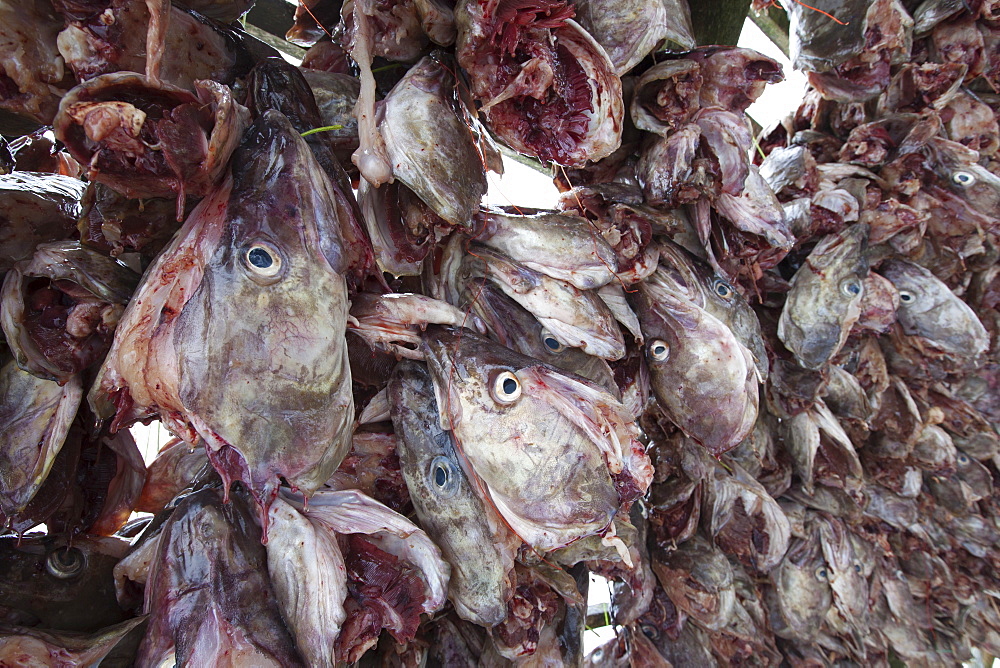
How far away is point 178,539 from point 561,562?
82cm

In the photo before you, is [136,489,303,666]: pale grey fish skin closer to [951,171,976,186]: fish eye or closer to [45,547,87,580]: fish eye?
[45,547,87,580]: fish eye

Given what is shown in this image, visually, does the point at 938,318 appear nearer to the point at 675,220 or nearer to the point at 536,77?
the point at 675,220

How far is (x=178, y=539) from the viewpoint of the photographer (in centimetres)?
105

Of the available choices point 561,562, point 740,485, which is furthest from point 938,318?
point 561,562

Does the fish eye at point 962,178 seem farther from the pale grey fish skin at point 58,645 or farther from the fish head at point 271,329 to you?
the pale grey fish skin at point 58,645

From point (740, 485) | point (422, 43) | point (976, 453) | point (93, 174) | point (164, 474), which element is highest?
point (422, 43)

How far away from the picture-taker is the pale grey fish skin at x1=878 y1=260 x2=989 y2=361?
7.19 feet

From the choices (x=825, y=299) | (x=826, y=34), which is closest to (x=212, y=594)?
(x=825, y=299)

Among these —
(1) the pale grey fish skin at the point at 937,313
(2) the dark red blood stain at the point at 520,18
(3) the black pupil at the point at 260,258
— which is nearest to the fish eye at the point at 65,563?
(3) the black pupil at the point at 260,258

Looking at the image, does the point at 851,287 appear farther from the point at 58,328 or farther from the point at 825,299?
the point at 58,328

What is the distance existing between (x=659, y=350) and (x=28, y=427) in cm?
131

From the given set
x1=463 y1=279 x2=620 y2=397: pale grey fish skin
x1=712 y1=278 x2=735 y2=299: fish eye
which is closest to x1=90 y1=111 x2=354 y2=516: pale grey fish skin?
x1=463 y1=279 x2=620 y2=397: pale grey fish skin

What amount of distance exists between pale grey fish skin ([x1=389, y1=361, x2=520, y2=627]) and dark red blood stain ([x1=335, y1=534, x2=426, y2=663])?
0.09 meters

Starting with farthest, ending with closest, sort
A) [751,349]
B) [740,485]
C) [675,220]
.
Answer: [740,485], [751,349], [675,220]
